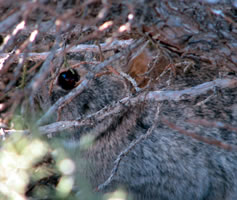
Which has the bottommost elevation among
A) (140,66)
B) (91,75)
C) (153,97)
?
(140,66)

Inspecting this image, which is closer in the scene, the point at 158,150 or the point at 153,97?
the point at 153,97

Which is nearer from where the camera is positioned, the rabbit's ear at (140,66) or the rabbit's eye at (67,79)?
the rabbit's ear at (140,66)

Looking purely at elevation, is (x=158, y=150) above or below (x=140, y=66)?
below

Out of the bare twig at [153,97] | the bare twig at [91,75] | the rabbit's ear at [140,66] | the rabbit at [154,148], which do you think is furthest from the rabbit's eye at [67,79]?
the bare twig at [91,75]

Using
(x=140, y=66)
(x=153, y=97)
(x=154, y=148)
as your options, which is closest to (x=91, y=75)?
(x=153, y=97)

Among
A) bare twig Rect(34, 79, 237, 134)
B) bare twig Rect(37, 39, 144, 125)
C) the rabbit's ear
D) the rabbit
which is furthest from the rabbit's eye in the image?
bare twig Rect(37, 39, 144, 125)

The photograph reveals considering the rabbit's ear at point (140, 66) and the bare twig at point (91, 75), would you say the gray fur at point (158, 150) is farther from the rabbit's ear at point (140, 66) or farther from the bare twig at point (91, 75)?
the bare twig at point (91, 75)

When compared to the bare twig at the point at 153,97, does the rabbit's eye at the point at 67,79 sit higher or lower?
lower

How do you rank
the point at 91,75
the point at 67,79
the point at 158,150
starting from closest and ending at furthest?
the point at 91,75
the point at 158,150
the point at 67,79

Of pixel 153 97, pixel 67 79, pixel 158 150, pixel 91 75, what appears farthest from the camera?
pixel 67 79

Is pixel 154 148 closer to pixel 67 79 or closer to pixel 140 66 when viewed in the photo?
pixel 140 66
